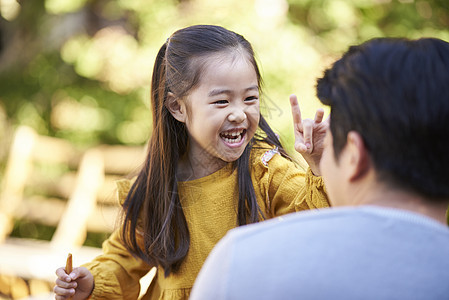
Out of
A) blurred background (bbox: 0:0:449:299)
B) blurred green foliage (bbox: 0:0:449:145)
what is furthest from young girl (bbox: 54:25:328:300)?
blurred green foliage (bbox: 0:0:449:145)

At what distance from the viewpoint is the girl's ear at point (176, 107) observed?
200 centimetres

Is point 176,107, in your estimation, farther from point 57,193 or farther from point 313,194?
point 57,193

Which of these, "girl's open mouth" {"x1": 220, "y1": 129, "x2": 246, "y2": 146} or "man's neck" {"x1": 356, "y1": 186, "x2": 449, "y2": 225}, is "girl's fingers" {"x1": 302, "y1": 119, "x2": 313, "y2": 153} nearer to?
"girl's open mouth" {"x1": 220, "y1": 129, "x2": 246, "y2": 146}

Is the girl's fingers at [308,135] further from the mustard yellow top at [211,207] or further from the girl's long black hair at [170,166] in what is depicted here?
the girl's long black hair at [170,166]

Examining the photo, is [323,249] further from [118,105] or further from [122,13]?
[122,13]

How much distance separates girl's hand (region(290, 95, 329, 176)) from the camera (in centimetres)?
171

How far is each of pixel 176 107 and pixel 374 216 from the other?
122 centimetres

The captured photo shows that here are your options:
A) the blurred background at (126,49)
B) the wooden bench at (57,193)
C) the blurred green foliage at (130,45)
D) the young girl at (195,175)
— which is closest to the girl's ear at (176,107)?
the young girl at (195,175)

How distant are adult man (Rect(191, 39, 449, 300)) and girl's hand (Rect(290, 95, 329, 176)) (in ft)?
2.03

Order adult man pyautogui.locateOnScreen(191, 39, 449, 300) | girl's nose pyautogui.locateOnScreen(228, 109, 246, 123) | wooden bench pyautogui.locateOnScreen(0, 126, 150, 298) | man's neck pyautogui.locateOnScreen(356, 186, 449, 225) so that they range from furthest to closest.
→ 1. wooden bench pyautogui.locateOnScreen(0, 126, 150, 298)
2. girl's nose pyautogui.locateOnScreen(228, 109, 246, 123)
3. man's neck pyautogui.locateOnScreen(356, 186, 449, 225)
4. adult man pyautogui.locateOnScreen(191, 39, 449, 300)

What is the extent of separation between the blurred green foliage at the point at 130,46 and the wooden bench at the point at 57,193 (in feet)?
1.83

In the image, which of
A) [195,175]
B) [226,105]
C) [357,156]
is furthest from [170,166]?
[357,156]

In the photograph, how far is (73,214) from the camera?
4832mm

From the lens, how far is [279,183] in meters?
1.93
